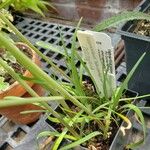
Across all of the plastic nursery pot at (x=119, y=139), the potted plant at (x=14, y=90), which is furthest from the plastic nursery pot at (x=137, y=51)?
the potted plant at (x=14, y=90)

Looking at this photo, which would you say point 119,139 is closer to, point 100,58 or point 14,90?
point 100,58

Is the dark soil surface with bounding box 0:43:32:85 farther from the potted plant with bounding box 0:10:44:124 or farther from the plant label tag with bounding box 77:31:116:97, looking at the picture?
the plant label tag with bounding box 77:31:116:97

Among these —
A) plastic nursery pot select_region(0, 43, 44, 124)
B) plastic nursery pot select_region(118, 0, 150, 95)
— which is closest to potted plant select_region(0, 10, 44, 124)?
plastic nursery pot select_region(0, 43, 44, 124)

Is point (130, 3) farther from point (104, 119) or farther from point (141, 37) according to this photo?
point (104, 119)

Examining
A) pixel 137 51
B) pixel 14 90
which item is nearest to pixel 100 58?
pixel 137 51

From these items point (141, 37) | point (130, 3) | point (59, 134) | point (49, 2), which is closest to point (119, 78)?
point (141, 37)
